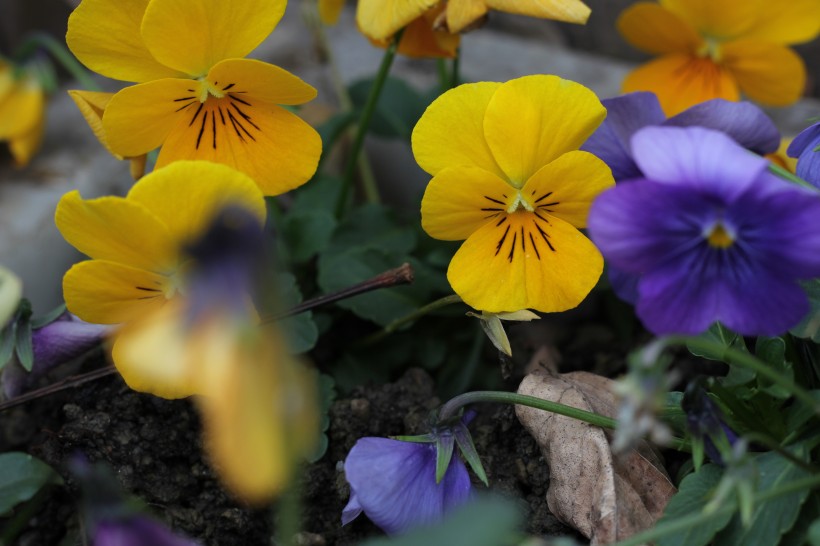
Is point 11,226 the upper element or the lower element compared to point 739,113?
lower

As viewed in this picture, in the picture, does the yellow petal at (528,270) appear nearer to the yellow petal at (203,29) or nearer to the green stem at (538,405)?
the green stem at (538,405)

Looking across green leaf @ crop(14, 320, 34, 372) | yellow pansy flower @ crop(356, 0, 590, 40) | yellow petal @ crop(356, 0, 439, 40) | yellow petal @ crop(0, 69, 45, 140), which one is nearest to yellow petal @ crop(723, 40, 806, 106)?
yellow pansy flower @ crop(356, 0, 590, 40)

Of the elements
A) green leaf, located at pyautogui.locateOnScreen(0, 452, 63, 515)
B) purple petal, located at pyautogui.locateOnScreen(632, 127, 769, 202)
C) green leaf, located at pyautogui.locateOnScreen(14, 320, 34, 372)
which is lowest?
green leaf, located at pyautogui.locateOnScreen(0, 452, 63, 515)

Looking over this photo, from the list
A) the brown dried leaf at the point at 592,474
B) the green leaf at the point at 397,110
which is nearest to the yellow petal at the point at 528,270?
the brown dried leaf at the point at 592,474

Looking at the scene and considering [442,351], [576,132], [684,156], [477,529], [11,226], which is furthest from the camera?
[11,226]

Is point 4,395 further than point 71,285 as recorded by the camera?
Yes

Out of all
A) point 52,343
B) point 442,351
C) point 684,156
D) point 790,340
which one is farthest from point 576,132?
point 52,343

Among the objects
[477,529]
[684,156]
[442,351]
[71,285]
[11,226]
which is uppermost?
[684,156]

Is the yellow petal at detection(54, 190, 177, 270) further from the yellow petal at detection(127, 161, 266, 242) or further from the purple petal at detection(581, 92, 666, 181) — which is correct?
the purple petal at detection(581, 92, 666, 181)

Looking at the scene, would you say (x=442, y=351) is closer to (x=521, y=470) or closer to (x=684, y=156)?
(x=521, y=470)
